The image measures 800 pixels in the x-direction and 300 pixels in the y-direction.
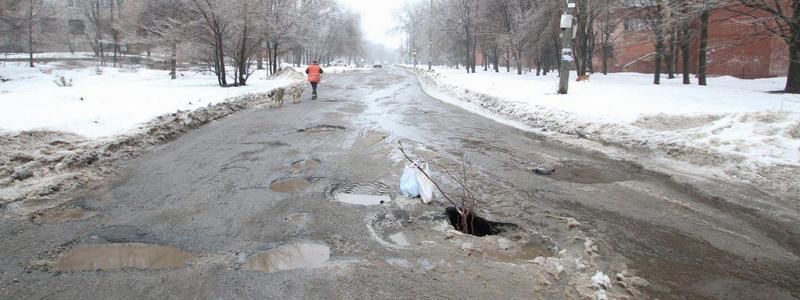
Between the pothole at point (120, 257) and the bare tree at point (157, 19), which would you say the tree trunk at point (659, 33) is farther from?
the bare tree at point (157, 19)

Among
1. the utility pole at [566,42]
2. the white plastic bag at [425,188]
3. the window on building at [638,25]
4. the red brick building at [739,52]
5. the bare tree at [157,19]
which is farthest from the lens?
the red brick building at [739,52]

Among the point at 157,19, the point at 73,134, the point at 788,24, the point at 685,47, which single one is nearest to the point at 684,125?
the point at 788,24

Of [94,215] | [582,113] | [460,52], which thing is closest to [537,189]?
[94,215]

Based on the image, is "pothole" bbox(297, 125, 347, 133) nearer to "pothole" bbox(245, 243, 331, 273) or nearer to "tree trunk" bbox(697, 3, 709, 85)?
"pothole" bbox(245, 243, 331, 273)

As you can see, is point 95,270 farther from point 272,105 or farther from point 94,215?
point 272,105

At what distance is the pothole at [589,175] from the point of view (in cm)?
642

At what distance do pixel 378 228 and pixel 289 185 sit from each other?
1.96m

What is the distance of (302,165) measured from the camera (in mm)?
6945

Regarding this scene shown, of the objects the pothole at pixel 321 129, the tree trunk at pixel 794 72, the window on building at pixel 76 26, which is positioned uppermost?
the window on building at pixel 76 26

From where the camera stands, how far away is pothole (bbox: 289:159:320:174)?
667 centimetres

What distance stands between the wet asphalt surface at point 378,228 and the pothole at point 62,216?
10 cm

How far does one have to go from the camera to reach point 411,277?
344 centimetres

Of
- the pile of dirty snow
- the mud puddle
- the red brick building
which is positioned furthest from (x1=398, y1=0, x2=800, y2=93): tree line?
the pile of dirty snow

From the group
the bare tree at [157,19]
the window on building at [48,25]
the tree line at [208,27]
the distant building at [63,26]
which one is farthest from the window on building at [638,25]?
the window on building at [48,25]
